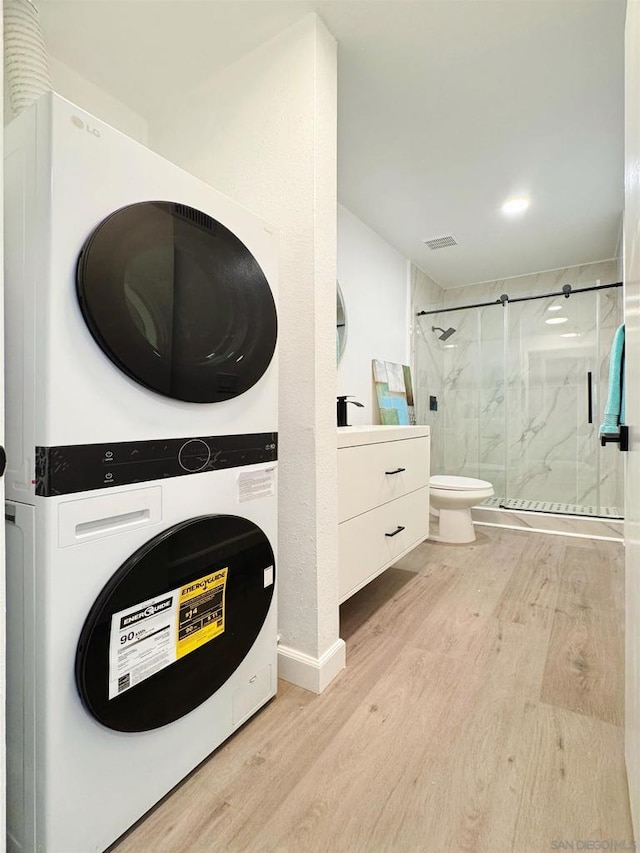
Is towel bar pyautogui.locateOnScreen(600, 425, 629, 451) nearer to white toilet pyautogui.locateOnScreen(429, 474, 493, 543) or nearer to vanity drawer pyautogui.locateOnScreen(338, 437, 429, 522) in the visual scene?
vanity drawer pyautogui.locateOnScreen(338, 437, 429, 522)

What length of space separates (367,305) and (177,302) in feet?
7.11

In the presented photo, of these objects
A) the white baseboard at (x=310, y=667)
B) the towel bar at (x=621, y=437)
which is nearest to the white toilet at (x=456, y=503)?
the white baseboard at (x=310, y=667)

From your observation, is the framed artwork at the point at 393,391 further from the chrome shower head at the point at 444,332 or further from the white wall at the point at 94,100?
the white wall at the point at 94,100

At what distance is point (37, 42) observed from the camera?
1.26m

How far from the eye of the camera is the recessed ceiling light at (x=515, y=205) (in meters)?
2.60

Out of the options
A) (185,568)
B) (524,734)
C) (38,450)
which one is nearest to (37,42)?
(38,450)

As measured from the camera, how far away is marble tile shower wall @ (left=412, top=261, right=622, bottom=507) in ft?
11.5

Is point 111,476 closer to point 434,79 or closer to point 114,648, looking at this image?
point 114,648

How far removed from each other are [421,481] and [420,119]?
1748mm

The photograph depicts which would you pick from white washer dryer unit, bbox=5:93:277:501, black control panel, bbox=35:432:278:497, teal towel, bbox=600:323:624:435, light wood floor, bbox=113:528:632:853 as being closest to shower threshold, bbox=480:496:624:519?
light wood floor, bbox=113:528:632:853

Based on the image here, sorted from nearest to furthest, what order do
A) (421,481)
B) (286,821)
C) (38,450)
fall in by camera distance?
(38,450), (286,821), (421,481)

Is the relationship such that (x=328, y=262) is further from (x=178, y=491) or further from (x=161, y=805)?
(x=161, y=805)

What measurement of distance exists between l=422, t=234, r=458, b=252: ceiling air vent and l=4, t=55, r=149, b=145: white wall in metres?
2.09

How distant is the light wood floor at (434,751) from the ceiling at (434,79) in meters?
2.24
